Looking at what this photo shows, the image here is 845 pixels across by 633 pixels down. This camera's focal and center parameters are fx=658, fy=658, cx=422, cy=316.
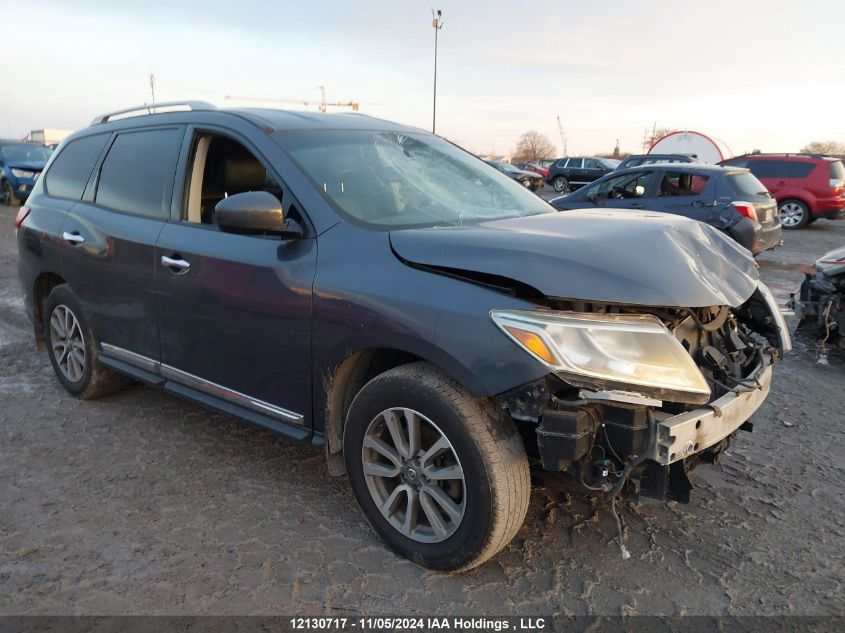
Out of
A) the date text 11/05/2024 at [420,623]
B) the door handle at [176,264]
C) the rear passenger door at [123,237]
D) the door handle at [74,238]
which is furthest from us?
the door handle at [74,238]

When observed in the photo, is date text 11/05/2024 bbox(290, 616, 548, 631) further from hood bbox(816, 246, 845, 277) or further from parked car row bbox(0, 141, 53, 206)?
parked car row bbox(0, 141, 53, 206)

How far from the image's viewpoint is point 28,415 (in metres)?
4.22

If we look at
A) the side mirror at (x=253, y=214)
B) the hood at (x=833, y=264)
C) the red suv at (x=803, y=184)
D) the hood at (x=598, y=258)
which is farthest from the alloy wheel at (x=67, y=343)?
the red suv at (x=803, y=184)

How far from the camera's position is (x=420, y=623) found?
236 cm

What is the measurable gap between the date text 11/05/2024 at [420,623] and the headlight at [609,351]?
91 centimetres

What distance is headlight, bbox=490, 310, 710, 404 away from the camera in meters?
2.21

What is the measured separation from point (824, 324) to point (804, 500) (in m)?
2.41

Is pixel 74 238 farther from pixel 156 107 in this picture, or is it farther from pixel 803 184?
pixel 803 184

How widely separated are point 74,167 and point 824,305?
220 inches

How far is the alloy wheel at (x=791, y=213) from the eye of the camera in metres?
15.1

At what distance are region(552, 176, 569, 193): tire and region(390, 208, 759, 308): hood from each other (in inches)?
1084

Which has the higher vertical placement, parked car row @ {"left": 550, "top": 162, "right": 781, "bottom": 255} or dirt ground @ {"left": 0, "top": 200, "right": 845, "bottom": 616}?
parked car row @ {"left": 550, "top": 162, "right": 781, "bottom": 255}

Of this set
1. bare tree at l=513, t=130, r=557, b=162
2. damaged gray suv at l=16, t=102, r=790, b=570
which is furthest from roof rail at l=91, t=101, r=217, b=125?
bare tree at l=513, t=130, r=557, b=162

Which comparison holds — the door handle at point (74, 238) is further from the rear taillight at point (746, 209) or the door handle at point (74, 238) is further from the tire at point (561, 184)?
the tire at point (561, 184)
